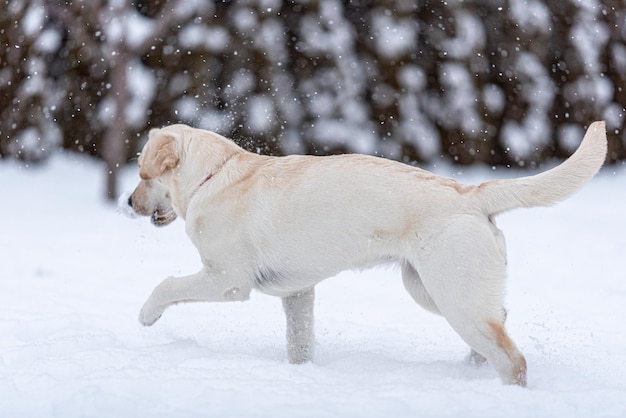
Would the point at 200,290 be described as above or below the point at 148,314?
above

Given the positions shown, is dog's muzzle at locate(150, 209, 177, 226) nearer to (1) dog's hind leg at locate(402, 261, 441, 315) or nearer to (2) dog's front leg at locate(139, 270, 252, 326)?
(2) dog's front leg at locate(139, 270, 252, 326)

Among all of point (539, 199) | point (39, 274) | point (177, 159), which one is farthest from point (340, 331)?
point (39, 274)

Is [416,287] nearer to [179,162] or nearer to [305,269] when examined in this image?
[305,269]

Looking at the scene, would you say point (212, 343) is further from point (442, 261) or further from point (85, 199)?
point (85, 199)

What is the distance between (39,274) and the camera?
6348 mm

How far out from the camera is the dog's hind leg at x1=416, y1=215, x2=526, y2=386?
3.25 metres

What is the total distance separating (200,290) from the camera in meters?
3.71

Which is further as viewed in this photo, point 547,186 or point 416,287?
point 416,287

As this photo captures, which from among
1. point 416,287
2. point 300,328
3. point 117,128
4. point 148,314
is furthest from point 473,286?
point 117,128

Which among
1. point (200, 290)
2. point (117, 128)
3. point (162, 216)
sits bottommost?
point (117, 128)

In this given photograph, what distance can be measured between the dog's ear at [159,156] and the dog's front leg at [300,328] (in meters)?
0.84

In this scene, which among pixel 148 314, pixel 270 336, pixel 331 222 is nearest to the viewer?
pixel 331 222

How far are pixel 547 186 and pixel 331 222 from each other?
0.88 meters

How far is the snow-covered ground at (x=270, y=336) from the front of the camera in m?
3.00
